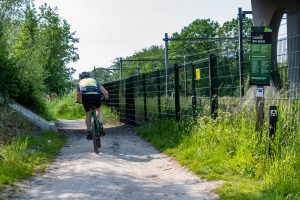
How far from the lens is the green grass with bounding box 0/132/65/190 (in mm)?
6883

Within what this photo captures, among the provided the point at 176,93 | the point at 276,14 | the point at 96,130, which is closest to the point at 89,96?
the point at 96,130

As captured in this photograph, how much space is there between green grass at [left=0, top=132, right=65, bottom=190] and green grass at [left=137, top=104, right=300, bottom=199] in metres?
2.46

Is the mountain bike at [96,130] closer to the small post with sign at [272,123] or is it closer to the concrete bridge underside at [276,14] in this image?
the concrete bridge underside at [276,14]

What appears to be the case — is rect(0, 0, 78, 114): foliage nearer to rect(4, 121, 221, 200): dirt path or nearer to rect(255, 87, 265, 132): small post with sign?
rect(4, 121, 221, 200): dirt path

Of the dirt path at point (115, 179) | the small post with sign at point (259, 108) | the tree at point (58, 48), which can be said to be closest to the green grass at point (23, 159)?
the dirt path at point (115, 179)

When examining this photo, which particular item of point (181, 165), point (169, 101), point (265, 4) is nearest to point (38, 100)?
point (169, 101)

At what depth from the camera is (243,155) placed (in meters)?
6.73

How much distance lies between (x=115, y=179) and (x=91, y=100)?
138 inches

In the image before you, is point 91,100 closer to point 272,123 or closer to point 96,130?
point 96,130

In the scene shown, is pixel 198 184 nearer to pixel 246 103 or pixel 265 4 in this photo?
pixel 246 103

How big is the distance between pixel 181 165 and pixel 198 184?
1591 mm

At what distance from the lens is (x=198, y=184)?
6.38m

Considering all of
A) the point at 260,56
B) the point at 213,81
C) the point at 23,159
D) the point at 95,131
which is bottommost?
the point at 23,159

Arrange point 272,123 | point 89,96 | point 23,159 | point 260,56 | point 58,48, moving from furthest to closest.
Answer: point 58,48, point 89,96, point 23,159, point 260,56, point 272,123
